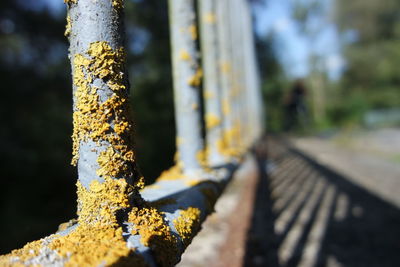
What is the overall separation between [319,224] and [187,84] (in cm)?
445

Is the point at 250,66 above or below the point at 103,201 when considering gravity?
above

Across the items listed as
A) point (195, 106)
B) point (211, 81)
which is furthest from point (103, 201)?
point (211, 81)

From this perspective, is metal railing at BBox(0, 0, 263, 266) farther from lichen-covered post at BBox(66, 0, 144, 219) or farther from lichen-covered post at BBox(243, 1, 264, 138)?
lichen-covered post at BBox(243, 1, 264, 138)

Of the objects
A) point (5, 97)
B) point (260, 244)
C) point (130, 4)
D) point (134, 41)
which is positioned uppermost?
point (130, 4)

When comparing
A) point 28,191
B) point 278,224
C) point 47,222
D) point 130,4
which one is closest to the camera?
point 278,224

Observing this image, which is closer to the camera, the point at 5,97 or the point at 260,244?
the point at 260,244

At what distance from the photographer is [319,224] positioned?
5992 mm

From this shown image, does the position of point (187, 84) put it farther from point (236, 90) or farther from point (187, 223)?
point (236, 90)

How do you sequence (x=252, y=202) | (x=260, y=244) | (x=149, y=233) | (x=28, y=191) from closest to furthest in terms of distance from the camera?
(x=149, y=233)
(x=260, y=244)
(x=252, y=202)
(x=28, y=191)

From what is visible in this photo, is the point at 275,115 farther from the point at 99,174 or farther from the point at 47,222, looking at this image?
the point at 99,174

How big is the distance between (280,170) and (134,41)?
703 centimetres

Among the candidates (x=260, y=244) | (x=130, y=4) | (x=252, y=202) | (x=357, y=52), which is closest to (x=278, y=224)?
(x=252, y=202)

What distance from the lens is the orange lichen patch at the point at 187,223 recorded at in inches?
44.5

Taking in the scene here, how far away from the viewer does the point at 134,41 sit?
13367 mm
